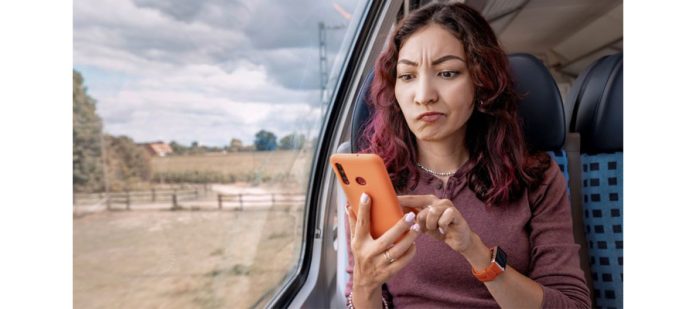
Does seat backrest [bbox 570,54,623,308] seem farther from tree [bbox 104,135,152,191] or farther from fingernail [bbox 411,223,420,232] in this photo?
Answer: tree [bbox 104,135,152,191]

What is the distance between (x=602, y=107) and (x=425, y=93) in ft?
2.19

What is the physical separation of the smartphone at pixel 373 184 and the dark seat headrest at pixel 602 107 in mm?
863

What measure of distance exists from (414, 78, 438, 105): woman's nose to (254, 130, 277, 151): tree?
1.47 meters

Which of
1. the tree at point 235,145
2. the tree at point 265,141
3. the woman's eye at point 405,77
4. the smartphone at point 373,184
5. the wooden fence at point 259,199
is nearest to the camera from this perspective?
the smartphone at point 373,184

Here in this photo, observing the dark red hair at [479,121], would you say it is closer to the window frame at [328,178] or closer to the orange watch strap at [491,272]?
the orange watch strap at [491,272]

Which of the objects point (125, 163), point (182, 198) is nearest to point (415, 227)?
point (125, 163)

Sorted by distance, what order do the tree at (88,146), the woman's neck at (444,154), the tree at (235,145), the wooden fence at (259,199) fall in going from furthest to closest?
the tree at (235,145)
the wooden fence at (259,199)
the woman's neck at (444,154)
the tree at (88,146)

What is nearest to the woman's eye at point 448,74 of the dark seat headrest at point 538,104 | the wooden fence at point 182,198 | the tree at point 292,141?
the dark seat headrest at point 538,104

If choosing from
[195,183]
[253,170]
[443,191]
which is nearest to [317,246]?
[253,170]

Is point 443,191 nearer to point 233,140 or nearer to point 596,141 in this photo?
point 596,141

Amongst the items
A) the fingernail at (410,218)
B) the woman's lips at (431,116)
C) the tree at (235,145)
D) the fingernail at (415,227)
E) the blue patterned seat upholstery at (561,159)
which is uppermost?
the woman's lips at (431,116)

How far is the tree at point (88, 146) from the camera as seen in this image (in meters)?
0.98

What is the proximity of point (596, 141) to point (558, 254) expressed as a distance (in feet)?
1.72

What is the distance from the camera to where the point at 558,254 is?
41.0 inches
